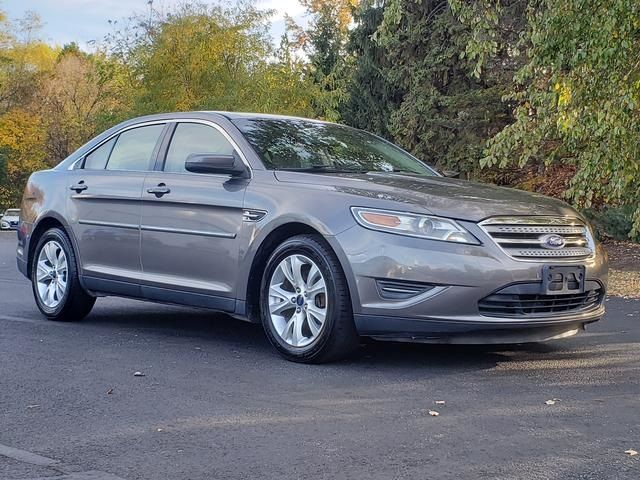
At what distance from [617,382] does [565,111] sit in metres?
5.84

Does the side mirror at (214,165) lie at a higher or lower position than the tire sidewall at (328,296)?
higher

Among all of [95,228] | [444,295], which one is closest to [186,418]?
[444,295]

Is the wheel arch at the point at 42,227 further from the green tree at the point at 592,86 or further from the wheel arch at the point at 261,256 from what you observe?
the green tree at the point at 592,86

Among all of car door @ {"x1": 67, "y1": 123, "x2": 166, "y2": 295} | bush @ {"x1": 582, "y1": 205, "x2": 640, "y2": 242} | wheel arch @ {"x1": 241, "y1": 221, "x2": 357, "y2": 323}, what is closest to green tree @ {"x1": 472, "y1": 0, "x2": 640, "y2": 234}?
car door @ {"x1": 67, "y1": 123, "x2": 166, "y2": 295}

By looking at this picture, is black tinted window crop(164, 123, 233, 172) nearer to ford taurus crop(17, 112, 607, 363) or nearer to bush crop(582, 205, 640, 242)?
ford taurus crop(17, 112, 607, 363)

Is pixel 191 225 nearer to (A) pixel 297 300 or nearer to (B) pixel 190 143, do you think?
(B) pixel 190 143

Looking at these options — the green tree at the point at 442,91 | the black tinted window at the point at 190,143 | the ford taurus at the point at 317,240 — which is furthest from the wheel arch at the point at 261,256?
the green tree at the point at 442,91

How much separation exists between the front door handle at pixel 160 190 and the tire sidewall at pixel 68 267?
46.1 inches

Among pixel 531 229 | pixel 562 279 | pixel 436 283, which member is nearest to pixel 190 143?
pixel 436 283

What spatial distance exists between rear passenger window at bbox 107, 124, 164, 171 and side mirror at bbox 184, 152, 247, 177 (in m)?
0.95

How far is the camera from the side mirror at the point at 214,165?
632 centimetres

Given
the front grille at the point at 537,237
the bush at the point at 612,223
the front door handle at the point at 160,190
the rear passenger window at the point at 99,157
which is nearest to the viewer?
the front grille at the point at 537,237

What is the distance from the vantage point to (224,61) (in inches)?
1364

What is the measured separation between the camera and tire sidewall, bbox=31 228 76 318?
769 cm
